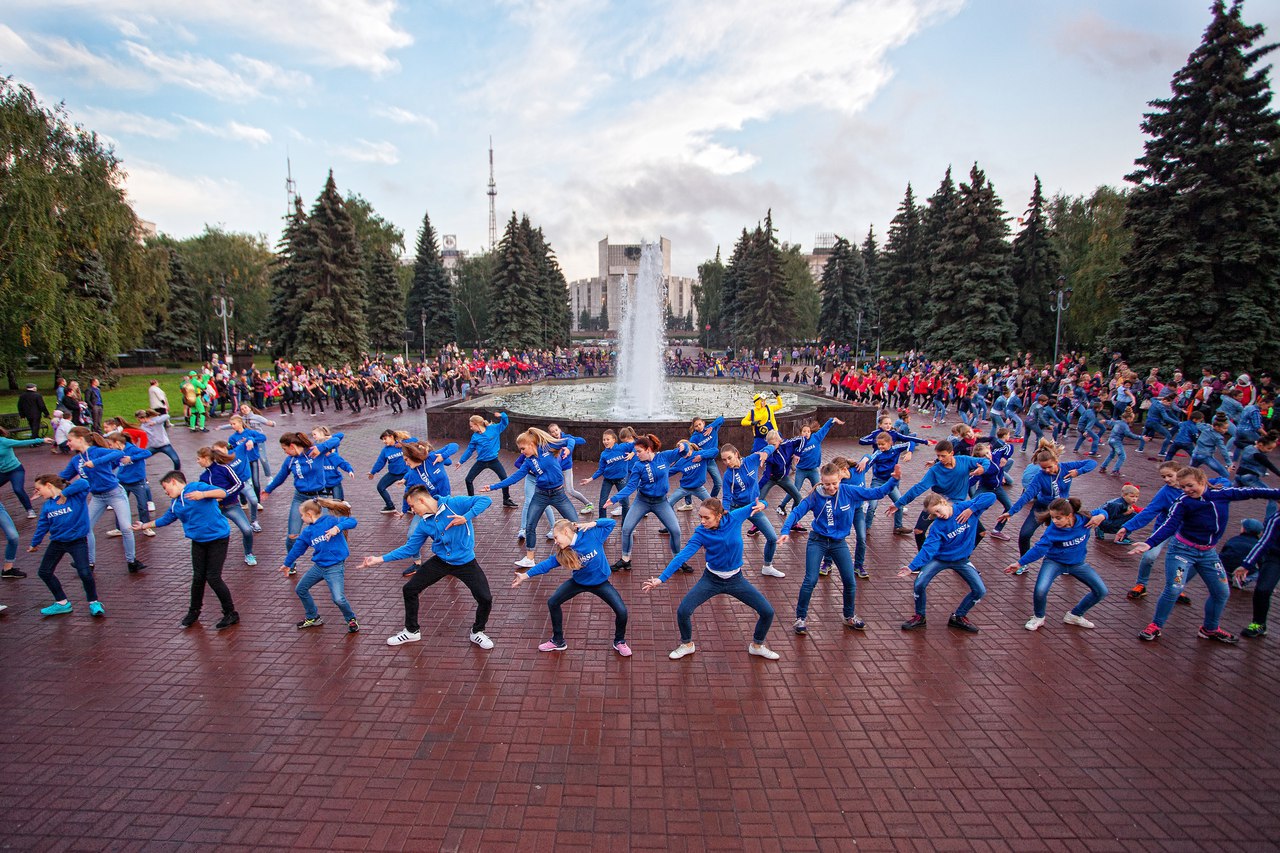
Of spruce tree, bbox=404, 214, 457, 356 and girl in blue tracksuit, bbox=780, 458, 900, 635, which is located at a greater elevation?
spruce tree, bbox=404, 214, 457, 356

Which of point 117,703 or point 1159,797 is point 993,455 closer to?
point 1159,797

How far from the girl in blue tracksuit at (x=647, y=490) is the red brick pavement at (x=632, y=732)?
1126mm

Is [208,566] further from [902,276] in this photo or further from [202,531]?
[902,276]

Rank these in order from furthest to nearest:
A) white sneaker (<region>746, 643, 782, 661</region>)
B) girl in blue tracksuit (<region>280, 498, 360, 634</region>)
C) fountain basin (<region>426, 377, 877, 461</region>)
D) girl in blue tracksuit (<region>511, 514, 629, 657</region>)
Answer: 1. fountain basin (<region>426, 377, 877, 461</region>)
2. girl in blue tracksuit (<region>280, 498, 360, 634</region>)
3. white sneaker (<region>746, 643, 782, 661</region>)
4. girl in blue tracksuit (<region>511, 514, 629, 657</region>)

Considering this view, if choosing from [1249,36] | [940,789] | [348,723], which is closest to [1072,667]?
[940,789]

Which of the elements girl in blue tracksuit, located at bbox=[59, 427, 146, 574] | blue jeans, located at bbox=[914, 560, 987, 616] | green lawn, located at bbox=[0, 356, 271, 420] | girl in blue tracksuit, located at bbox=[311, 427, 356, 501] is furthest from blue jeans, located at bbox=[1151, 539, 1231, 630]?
green lawn, located at bbox=[0, 356, 271, 420]

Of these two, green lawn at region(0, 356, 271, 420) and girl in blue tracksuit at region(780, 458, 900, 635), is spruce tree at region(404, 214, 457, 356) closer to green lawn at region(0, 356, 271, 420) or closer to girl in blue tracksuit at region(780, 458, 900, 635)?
green lawn at region(0, 356, 271, 420)

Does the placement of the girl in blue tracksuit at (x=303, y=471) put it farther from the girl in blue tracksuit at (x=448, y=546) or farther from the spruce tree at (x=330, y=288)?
the spruce tree at (x=330, y=288)

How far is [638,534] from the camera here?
9.96 metres

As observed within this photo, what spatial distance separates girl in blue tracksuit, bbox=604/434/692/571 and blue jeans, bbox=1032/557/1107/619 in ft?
13.0

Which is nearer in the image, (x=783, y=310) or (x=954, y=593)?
(x=954, y=593)

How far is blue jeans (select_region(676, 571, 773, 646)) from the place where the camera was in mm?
5832

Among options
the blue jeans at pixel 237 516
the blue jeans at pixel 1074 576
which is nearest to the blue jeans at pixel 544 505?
the blue jeans at pixel 237 516

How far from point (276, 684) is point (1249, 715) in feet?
26.8
